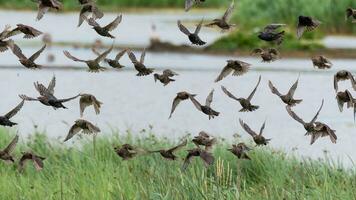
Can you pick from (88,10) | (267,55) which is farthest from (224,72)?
(88,10)

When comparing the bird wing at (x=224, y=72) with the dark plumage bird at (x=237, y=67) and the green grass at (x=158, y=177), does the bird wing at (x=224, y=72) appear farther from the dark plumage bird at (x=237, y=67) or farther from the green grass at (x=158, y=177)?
the green grass at (x=158, y=177)

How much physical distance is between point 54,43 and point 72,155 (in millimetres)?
25156

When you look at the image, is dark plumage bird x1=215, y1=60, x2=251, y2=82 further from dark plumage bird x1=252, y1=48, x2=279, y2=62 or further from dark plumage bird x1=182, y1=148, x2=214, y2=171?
dark plumage bird x1=182, y1=148, x2=214, y2=171

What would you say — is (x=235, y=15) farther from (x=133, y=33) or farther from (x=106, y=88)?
(x=106, y=88)

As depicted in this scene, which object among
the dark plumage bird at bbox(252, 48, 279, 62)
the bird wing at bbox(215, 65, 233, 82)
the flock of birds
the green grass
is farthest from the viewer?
the green grass

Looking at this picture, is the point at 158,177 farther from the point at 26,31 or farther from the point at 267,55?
the point at 26,31

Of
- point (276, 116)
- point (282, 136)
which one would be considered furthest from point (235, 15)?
point (282, 136)

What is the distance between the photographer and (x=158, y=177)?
10039mm

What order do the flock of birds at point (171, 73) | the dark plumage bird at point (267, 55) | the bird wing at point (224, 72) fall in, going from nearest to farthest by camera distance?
the flock of birds at point (171, 73) → the dark plumage bird at point (267, 55) → the bird wing at point (224, 72)

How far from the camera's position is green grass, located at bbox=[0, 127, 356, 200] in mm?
9469

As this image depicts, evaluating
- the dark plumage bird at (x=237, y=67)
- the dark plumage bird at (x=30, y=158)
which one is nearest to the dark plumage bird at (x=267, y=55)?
the dark plumage bird at (x=237, y=67)

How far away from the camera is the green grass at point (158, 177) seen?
9.47 meters

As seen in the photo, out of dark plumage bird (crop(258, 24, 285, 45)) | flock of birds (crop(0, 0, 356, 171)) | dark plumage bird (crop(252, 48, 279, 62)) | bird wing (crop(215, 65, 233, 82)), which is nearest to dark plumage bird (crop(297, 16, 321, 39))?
flock of birds (crop(0, 0, 356, 171))

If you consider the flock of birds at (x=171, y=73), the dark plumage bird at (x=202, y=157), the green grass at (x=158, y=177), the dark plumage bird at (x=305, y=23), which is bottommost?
the green grass at (x=158, y=177)
